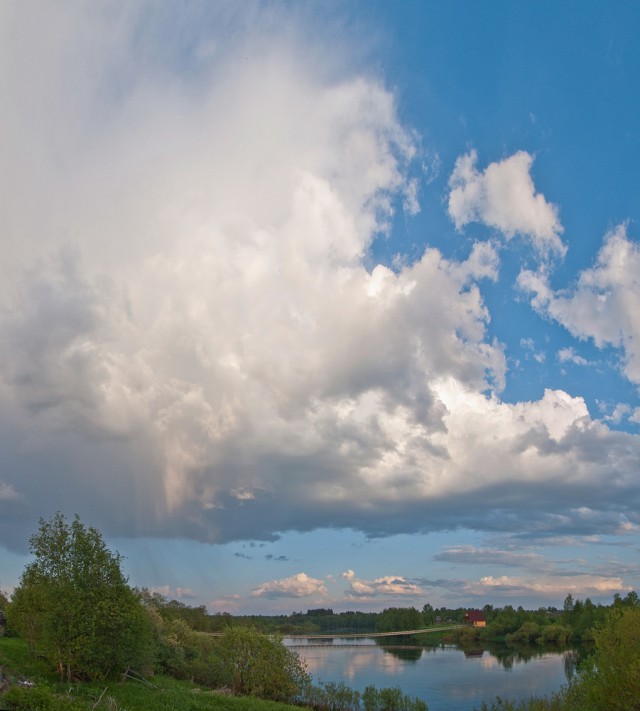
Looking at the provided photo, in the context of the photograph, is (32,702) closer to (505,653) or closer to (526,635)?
(505,653)

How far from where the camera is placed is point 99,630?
39.5 metres

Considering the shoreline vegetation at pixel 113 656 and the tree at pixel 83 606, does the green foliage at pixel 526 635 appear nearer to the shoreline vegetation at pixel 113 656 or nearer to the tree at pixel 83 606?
the shoreline vegetation at pixel 113 656

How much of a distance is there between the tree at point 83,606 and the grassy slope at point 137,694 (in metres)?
1.43

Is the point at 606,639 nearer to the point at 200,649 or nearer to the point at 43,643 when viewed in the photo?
the point at 43,643

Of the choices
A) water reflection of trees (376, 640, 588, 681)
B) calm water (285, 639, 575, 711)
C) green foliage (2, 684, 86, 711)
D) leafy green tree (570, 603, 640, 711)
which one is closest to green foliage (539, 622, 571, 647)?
water reflection of trees (376, 640, 588, 681)

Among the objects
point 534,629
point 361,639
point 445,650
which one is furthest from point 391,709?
point 361,639

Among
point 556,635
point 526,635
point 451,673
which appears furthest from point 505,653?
point 451,673

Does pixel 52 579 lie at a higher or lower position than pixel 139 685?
higher

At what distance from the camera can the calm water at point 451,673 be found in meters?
75.4

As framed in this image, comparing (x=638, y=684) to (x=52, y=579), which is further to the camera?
(x=52, y=579)

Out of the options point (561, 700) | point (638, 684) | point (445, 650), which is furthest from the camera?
point (445, 650)

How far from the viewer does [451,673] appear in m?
98.9

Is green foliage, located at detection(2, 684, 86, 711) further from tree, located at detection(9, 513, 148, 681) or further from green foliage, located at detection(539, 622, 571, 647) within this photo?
green foliage, located at detection(539, 622, 571, 647)

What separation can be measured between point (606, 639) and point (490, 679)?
59.4m
